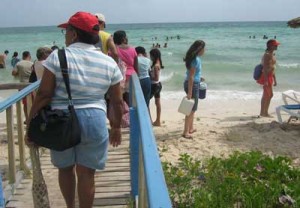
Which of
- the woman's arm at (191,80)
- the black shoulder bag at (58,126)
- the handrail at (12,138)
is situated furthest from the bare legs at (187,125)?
the black shoulder bag at (58,126)

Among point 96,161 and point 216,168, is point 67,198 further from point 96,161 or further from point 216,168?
point 216,168

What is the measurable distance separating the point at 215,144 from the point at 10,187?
3427mm

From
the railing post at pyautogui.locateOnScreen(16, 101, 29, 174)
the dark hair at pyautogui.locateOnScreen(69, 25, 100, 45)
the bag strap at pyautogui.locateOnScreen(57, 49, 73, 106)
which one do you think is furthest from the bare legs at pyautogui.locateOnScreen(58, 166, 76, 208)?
the railing post at pyautogui.locateOnScreen(16, 101, 29, 174)

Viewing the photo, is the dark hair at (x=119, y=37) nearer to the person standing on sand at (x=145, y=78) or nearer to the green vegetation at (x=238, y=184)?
the person standing on sand at (x=145, y=78)

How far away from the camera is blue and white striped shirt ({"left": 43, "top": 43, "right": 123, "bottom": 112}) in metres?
2.57

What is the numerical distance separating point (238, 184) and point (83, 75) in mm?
1865

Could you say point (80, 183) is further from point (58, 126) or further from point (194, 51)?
point (194, 51)

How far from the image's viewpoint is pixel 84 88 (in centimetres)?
263

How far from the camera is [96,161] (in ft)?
9.16

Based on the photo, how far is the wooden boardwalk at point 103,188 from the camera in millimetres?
3643

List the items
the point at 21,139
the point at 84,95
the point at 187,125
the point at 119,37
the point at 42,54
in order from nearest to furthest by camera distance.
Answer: the point at 84,95 → the point at 21,139 → the point at 119,37 → the point at 42,54 → the point at 187,125

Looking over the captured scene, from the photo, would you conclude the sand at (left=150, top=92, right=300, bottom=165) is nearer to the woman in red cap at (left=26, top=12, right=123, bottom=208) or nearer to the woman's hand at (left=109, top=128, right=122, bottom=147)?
the woman's hand at (left=109, top=128, right=122, bottom=147)

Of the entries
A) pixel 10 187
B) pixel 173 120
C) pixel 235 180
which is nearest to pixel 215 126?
pixel 173 120

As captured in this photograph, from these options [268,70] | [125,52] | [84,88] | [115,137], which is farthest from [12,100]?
[268,70]
